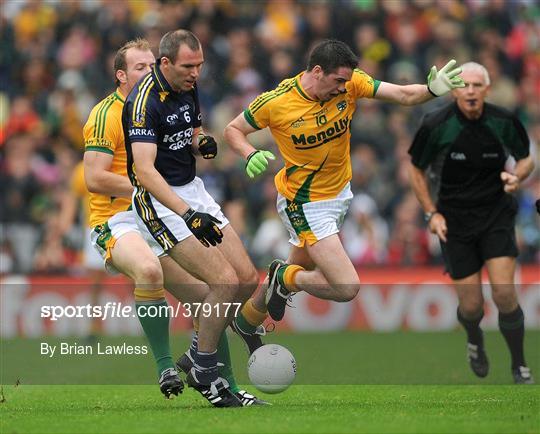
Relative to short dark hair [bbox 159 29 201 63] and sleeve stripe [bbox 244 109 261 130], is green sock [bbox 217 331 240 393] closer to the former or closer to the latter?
sleeve stripe [bbox 244 109 261 130]

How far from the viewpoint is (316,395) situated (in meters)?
10.6

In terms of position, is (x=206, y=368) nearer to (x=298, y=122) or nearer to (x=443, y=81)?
(x=298, y=122)

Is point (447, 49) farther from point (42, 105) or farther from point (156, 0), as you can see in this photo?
point (42, 105)

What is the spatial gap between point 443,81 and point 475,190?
219 centimetres

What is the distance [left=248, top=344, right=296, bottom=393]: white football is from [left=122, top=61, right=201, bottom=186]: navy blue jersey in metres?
1.48

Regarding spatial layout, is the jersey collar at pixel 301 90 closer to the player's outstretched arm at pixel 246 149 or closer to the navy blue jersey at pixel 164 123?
the player's outstretched arm at pixel 246 149

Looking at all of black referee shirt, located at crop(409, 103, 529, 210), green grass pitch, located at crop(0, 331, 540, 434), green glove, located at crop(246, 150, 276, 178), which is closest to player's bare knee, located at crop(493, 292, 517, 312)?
green grass pitch, located at crop(0, 331, 540, 434)

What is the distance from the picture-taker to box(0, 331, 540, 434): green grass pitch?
8.41m

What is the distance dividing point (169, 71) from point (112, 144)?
4.36ft

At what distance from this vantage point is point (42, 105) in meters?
20.6

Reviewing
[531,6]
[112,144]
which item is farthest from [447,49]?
[112,144]

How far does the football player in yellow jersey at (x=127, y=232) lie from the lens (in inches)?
381

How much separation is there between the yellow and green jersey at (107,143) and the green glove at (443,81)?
8.25 feet

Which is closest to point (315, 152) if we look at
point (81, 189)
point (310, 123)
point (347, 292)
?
point (310, 123)
